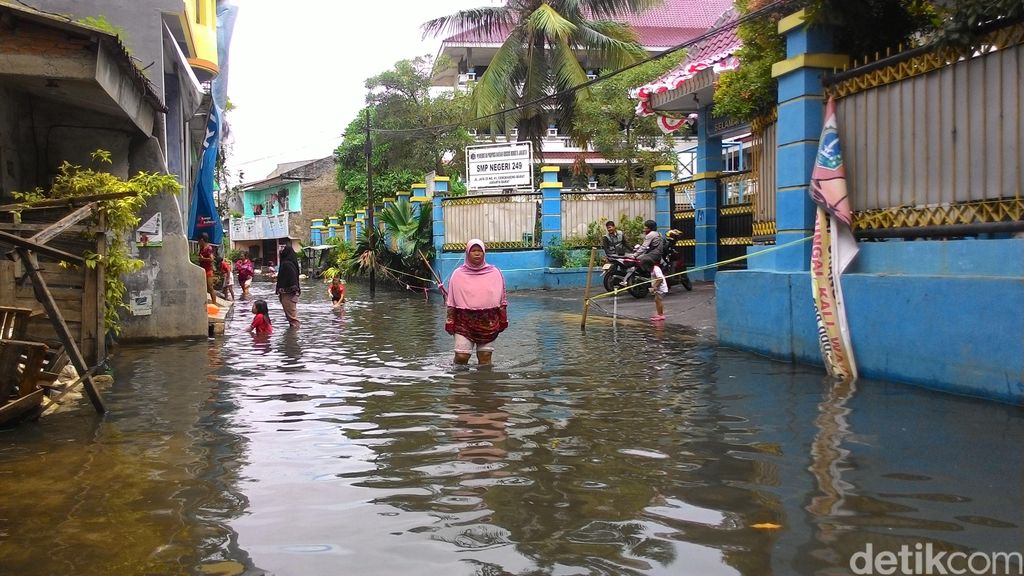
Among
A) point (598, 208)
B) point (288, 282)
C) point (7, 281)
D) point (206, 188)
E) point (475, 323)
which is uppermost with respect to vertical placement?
point (206, 188)

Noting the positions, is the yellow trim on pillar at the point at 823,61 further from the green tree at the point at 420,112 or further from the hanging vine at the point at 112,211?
the green tree at the point at 420,112

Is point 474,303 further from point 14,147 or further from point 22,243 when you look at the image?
point 14,147

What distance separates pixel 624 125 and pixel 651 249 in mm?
15677

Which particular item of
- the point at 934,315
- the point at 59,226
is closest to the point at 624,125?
the point at 934,315

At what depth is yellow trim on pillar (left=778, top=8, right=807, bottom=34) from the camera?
331 inches

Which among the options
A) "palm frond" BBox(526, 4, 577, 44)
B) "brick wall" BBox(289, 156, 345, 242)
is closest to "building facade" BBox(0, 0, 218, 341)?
"palm frond" BBox(526, 4, 577, 44)

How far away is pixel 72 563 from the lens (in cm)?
358

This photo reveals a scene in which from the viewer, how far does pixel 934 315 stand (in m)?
6.72

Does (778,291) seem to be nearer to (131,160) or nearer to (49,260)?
(49,260)

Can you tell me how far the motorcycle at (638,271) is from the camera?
17.6m

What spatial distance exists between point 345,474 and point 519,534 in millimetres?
1540

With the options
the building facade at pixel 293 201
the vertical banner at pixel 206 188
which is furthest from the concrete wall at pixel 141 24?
the building facade at pixel 293 201

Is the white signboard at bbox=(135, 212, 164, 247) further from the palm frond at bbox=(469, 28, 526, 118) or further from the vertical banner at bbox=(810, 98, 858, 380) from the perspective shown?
the palm frond at bbox=(469, 28, 526, 118)

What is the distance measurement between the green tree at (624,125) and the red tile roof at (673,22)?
413 inches
